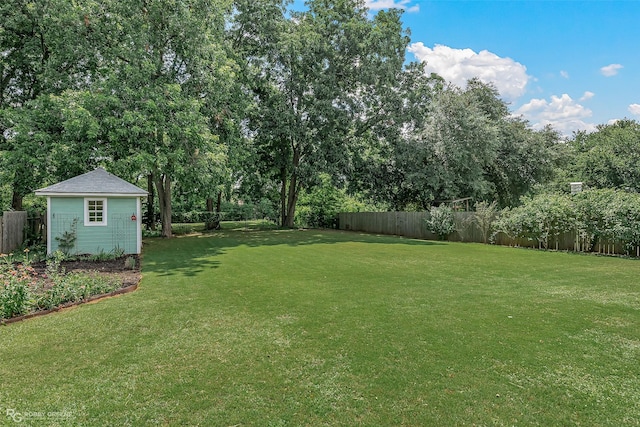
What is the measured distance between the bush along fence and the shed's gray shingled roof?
13.6 meters

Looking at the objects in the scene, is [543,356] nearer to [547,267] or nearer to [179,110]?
[547,267]

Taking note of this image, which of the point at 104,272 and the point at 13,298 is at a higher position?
the point at 13,298

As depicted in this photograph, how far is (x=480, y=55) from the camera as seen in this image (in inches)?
664

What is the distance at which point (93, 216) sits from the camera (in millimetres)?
11727

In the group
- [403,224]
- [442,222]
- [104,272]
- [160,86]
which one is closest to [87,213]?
[104,272]

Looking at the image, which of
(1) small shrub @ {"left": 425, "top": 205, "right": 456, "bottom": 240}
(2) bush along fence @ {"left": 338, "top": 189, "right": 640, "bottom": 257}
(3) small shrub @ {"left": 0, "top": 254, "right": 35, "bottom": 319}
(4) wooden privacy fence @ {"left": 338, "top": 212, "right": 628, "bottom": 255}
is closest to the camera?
(3) small shrub @ {"left": 0, "top": 254, "right": 35, "bottom": 319}

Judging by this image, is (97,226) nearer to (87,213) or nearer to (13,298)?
(87,213)

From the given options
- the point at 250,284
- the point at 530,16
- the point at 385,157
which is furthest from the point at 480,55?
the point at 250,284

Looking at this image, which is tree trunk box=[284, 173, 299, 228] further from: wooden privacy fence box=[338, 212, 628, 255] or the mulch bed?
the mulch bed

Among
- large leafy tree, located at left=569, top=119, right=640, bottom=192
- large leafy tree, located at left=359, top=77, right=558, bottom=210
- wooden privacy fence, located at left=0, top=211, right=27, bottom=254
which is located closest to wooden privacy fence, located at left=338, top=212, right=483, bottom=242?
large leafy tree, located at left=359, top=77, right=558, bottom=210

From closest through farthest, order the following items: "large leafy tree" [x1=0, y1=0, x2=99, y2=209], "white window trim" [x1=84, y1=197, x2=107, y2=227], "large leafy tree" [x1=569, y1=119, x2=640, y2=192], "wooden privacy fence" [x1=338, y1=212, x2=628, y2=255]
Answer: "white window trim" [x1=84, y1=197, x2=107, y2=227] < "wooden privacy fence" [x1=338, y1=212, x2=628, y2=255] < "large leafy tree" [x1=0, y1=0, x2=99, y2=209] < "large leafy tree" [x1=569, y1=119, x2=640, y2=192]

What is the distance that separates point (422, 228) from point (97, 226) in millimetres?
14834

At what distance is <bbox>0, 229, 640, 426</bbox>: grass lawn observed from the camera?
2.84 meters

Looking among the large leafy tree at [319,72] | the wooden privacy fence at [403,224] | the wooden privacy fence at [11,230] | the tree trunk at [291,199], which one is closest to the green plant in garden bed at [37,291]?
the wooden privacy fence at [11,230]
